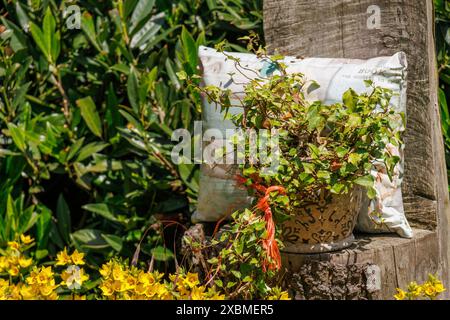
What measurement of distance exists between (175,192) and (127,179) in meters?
0.22

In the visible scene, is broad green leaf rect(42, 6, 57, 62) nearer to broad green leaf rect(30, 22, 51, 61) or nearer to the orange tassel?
broad green leaf rect(30, 22, 51, 61)

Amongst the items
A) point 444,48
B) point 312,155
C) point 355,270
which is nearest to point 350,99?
point 312,155

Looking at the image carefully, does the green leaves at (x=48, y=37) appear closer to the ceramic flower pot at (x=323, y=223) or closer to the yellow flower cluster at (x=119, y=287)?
the yellow flower cluster at (x=119, y=287)

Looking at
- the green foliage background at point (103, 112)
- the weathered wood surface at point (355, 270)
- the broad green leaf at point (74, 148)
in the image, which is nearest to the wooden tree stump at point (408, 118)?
the weathered wood surface at point (355, 270)

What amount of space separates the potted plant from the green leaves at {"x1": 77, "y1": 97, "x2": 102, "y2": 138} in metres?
1.00

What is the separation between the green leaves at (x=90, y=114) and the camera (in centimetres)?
329

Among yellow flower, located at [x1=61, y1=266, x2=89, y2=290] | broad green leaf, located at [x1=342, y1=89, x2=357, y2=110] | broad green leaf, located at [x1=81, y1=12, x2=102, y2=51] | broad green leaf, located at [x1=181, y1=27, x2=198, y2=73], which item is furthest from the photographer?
broad green leaf, located at [x1=81, y1=12, x2=102, y2=51]

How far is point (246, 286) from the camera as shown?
236cm

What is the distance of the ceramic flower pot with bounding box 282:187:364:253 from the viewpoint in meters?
2.39

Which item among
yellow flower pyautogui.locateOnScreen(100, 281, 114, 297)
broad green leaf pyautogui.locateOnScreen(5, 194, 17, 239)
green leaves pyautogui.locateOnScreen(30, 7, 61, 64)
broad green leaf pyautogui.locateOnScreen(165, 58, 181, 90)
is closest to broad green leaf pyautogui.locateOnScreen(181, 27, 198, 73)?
broad green leaf pyautogui.locateOnScreen(165, 58, 181, 90)

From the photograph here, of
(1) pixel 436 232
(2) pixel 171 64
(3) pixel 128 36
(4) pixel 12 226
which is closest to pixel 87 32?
(3) pixel 128 36

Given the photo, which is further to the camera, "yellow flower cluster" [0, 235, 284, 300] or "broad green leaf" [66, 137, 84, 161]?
"broad green leaf" [66, 137, 84, 161]

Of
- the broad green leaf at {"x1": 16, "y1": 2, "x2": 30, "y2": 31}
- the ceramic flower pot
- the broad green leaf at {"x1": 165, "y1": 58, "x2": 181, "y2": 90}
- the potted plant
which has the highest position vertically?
the broad green leaf at {"x1": 16, "y1": 2, "x2": 30, "y2": 31}
